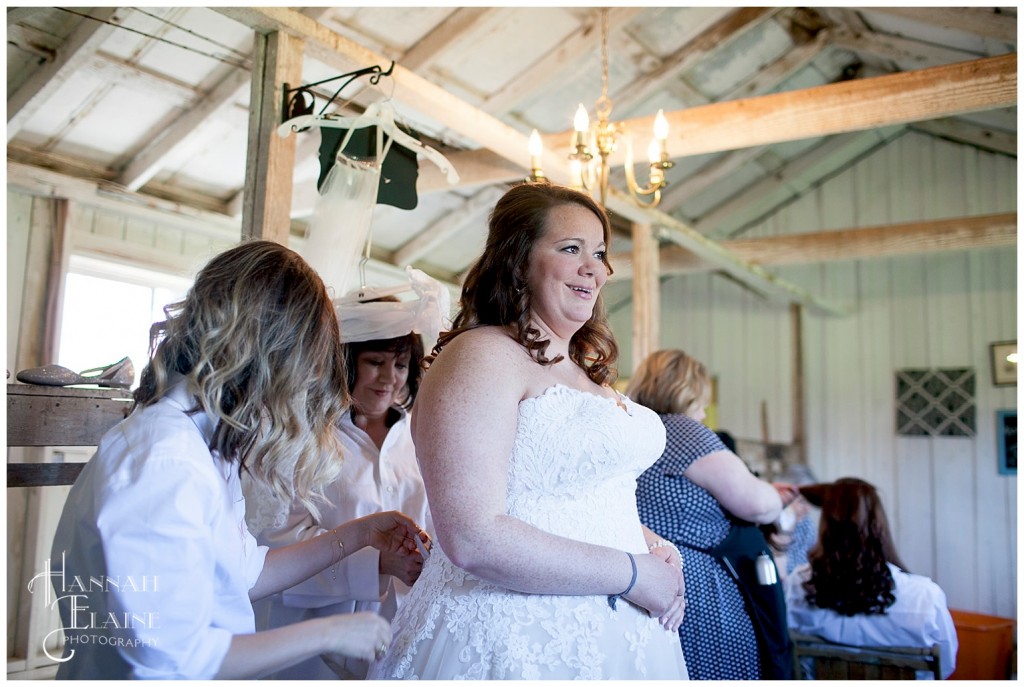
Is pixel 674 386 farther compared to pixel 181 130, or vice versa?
pixel 181 130

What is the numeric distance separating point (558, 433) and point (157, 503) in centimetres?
66

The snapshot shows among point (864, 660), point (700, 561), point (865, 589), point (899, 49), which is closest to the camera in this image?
point (700, 561)

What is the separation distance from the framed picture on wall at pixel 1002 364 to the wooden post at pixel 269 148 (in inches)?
A: 256

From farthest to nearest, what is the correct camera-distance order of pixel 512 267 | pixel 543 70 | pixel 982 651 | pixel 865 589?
pixel 543 70 → pixel 982 651 → pixel 865 589 → pixel 512 267

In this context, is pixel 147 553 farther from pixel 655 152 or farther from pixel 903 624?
pixel 903 624

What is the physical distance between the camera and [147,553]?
113cm

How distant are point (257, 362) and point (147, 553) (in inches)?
12.0

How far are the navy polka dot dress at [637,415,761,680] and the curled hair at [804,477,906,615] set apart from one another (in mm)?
1015

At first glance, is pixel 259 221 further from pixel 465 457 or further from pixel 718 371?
pixel 718 371

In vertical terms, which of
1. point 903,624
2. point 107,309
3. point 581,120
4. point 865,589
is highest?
point 581,120

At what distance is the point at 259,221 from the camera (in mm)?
2666

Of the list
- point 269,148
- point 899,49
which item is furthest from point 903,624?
point 899,49

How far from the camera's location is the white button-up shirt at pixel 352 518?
75.4 inches

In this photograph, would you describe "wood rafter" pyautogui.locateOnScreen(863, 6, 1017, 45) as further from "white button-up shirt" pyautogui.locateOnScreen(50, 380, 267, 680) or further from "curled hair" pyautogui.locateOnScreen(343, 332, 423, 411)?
"white button-up shirt" pyautogui.locateOnScreen(50, 380, 267, 680)
